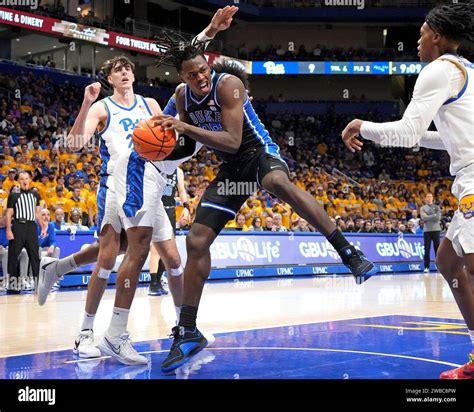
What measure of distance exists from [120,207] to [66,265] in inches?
46.8

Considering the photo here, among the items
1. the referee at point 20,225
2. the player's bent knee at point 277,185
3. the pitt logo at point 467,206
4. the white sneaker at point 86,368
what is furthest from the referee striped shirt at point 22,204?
the pitt logo at point 467,206

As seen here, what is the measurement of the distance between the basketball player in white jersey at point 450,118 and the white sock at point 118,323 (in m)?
1.93

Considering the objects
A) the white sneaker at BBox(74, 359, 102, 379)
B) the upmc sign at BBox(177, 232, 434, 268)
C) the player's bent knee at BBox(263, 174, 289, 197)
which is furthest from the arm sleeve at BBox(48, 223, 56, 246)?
the player's bent knee at BBox(263, 174, 289, 197)

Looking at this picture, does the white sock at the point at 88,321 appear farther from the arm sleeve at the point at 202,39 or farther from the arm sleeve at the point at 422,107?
the arm sleeve at the point at 422,107

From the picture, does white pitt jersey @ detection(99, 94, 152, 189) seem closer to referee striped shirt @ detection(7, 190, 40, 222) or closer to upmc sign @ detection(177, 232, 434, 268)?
referee striped shirt @ detection(7, 190, 40, 222)

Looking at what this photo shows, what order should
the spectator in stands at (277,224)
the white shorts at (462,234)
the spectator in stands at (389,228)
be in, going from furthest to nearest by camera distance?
the spectator in stands at (389,228) → the spectator in stands at (277,224) → the white shorts at (462,234)

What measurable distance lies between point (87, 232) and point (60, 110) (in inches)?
400

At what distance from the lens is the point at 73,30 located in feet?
64.6

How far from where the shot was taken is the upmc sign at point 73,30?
60.5 feet

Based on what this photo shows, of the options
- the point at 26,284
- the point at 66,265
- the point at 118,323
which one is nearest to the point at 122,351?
the point at 118,323

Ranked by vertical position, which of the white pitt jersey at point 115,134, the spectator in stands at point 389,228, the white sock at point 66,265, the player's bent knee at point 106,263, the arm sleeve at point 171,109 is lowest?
the spectator in stands at point 389,228

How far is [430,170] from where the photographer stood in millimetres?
26422

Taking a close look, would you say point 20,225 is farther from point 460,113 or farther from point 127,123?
point 460,113
